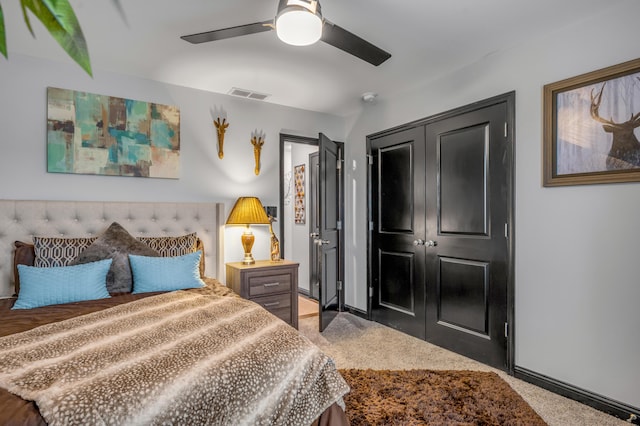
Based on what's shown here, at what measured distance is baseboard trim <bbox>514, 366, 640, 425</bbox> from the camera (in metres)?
2.07

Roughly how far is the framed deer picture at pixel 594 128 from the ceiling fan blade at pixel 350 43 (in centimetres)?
124

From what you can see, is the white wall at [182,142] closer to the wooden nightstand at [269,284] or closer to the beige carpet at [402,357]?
the wooden nightstand at [269,284]

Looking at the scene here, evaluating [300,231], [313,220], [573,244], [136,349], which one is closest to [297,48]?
[136,349]

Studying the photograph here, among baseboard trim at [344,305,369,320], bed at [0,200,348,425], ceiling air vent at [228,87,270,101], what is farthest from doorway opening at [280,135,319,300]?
bed at [0,200,348,425]

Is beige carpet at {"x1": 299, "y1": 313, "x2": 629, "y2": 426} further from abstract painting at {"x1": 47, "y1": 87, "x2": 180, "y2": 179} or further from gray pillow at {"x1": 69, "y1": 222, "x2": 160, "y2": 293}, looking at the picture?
abstract painting at {"x1": 47, "y1": 87, "x2": 180, "y2": 179}

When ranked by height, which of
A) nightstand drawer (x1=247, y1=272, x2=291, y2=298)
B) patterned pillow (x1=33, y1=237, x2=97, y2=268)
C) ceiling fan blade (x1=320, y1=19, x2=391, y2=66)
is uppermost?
ceiling fan blade (x1=320, y1=19, x2=391, y2=66)

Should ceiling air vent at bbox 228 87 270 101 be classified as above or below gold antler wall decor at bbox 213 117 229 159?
above

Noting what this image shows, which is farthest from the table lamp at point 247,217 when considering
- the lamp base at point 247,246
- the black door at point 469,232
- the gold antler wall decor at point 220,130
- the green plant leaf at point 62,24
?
the green plant leaf at point 62,24

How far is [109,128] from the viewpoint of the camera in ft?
9.89

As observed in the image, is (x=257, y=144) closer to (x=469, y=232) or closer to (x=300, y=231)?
(x=300, y=231)

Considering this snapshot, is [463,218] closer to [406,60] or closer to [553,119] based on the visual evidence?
[553,119]

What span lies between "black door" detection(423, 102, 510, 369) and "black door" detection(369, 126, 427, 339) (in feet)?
0.36

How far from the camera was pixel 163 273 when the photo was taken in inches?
103

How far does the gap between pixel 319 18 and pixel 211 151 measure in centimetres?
214
